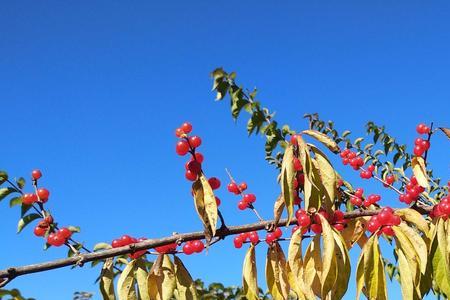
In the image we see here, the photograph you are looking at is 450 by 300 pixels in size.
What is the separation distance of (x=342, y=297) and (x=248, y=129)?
243cm

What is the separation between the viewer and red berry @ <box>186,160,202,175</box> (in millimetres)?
1960

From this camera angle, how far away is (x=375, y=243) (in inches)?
68.2

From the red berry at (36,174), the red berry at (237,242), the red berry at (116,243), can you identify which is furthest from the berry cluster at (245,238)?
the red berry at (36,174)

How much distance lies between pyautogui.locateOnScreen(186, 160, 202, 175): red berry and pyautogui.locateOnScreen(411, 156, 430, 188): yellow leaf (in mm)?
1230

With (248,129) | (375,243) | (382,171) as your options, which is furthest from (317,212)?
(382,171)

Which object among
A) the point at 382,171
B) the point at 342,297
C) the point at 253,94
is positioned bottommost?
the point at 342,297

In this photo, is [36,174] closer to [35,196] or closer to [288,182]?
[35,196]

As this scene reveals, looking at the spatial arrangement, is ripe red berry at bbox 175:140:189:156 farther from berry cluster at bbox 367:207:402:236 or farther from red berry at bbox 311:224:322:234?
berry cluster at bbox 367:207:402:236

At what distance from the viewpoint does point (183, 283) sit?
80.0 inches

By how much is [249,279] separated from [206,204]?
0.42 metres

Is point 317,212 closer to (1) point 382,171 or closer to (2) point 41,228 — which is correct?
(2) point 41,228

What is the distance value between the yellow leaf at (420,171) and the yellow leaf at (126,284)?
1.47 metres

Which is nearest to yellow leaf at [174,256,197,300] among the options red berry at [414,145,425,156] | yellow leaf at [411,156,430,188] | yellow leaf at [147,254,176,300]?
yellow leaf at [147,254,176,300]

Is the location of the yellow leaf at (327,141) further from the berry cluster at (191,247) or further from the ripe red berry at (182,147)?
the berry cluster at (191,247)
